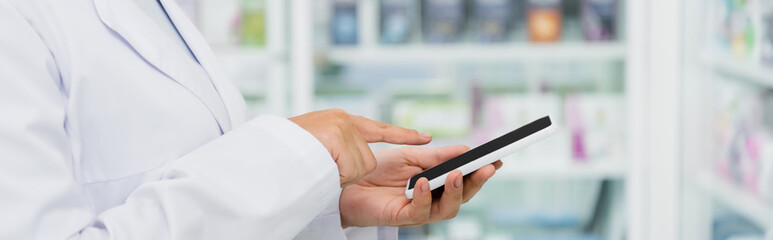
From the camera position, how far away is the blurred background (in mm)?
→ 2490

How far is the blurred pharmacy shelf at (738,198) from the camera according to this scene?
2.08 m

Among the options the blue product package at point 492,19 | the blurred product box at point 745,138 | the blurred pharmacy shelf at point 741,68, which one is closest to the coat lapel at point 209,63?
the blurred pharmacy shelf at point 741,68

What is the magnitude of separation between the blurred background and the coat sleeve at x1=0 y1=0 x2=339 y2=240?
5.96ft

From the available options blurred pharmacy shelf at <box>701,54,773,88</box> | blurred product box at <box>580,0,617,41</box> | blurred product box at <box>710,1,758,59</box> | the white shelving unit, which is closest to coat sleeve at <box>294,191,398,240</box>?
blurred pharmacy shelf at <box>701,54,773,88</box>

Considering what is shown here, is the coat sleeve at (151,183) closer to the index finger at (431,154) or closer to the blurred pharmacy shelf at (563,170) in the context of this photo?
the index finger at (431,154)

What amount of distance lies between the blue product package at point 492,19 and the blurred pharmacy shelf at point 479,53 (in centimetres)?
6

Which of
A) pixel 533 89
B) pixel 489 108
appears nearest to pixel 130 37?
pixel 489 108

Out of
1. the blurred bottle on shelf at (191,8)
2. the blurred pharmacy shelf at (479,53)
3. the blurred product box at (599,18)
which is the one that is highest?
the blurred bottle on shelf at (191,8)

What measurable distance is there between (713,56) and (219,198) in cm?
205

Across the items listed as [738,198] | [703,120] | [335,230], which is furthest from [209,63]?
[703,120]

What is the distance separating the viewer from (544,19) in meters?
2.74

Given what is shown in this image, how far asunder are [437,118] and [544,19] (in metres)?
0.50

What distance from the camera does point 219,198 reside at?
70 cm

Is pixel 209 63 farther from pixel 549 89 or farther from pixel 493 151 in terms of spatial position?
pixel 549 89
